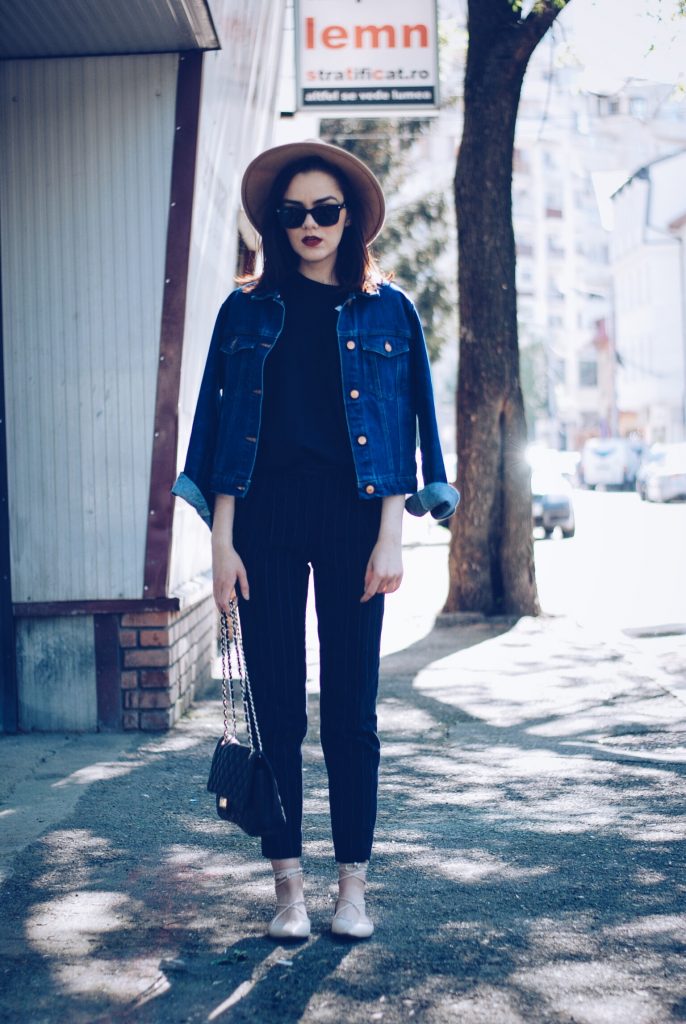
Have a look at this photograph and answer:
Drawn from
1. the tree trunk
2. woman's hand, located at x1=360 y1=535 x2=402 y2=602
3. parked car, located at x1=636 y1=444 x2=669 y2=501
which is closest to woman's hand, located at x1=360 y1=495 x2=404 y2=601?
woman's hand, located at x1=360 y1=535 x2=402 y2=602

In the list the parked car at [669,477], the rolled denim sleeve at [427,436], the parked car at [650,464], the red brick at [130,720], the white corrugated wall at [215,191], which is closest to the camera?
the rolled denim sleeve at [427,436]

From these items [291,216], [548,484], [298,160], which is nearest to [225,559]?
[291,216]

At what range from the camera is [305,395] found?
3.61 metres

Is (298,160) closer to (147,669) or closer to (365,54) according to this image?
(147,669)

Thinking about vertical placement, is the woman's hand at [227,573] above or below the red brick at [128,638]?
above

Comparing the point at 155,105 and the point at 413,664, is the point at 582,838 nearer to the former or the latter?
the point at 155,105

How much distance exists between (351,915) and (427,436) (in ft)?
4.07

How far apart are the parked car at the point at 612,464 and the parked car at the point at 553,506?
79.1 feet

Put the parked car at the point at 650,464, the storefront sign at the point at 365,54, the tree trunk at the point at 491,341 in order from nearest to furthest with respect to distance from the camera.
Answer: the storefront sign at the point at 365,54
the tree trunk at the point at 491,341
the parked car at the point at 650,464

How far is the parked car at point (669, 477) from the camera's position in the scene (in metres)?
35.7

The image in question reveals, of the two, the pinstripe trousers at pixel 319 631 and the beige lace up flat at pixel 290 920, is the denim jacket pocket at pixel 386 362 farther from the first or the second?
the beige lace up flat at pixel 290 920

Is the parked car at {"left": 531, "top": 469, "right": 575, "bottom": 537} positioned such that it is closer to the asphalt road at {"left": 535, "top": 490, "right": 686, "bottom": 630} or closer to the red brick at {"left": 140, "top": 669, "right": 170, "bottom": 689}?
the asphalt road at {"left": 535, "top": 490, "right": 686, "bottom": 630}

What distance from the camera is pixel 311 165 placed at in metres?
3.71

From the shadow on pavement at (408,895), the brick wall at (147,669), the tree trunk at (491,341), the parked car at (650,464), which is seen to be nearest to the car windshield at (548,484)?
the parked car at (650,464)
